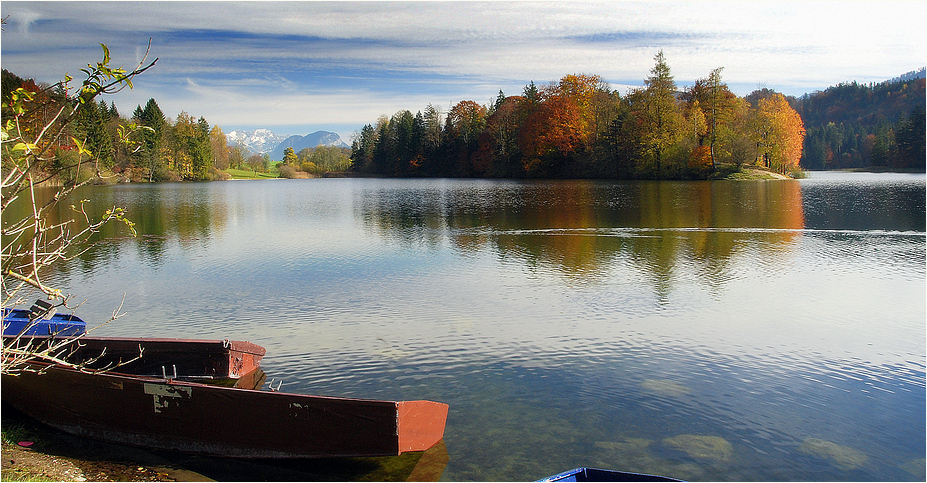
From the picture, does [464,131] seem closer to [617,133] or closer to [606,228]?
[617,133]

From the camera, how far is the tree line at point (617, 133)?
73000mm

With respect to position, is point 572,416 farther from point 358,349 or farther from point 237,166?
point 237,166

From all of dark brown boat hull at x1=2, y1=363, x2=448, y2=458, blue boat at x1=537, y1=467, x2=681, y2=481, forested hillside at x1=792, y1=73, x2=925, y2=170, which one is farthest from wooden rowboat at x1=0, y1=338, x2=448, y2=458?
forested hillside at x1=792, y1=73, x2=925, y2=170

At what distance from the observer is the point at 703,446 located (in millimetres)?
7844

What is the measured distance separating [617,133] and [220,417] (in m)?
78.8

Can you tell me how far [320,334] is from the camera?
1255 cm

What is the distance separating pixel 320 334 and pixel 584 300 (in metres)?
6.57

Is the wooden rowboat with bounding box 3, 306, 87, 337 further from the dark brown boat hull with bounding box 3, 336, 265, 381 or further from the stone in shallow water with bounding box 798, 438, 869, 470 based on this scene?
the stone in shallow water with bounding box 798, 438, 869, 470

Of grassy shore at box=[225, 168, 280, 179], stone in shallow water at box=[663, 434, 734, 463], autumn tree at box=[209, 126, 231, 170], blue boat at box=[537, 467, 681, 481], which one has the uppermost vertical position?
autumn tree at box=[209, 126, 231, 170]

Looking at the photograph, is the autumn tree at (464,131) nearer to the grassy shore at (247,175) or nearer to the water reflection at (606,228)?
the grassy shore at (247,175)

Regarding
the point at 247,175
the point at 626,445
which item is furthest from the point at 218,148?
the point at 626,445

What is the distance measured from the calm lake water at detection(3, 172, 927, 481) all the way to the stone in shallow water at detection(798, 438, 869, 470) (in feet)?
0.09

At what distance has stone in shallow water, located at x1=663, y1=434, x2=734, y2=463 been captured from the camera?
7605mm

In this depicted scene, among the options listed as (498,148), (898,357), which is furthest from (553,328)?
(498,148)
